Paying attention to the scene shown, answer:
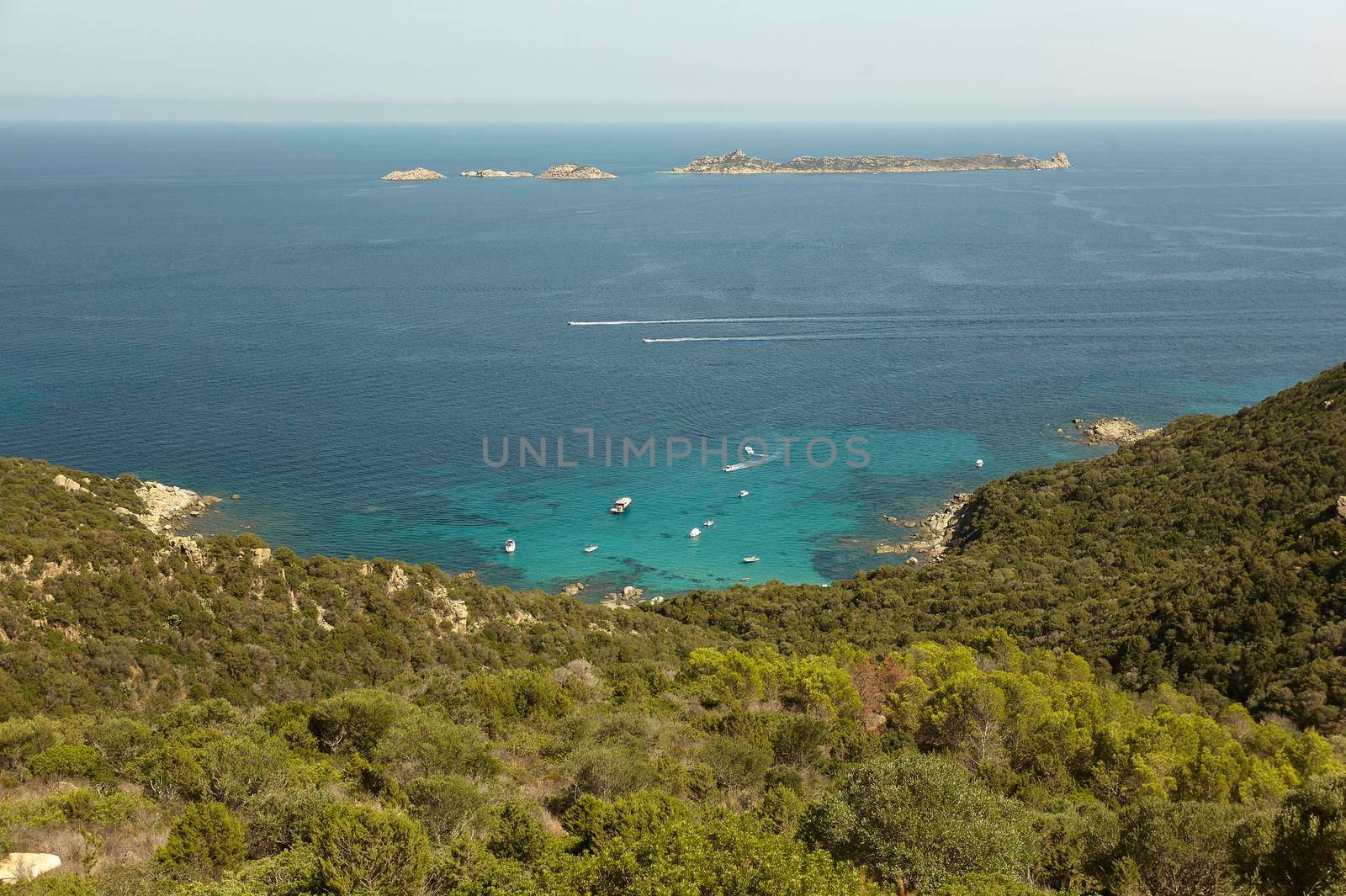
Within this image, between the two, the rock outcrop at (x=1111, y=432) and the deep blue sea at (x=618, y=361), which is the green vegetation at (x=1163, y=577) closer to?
the rock outcrop at (x=1111, y=432)

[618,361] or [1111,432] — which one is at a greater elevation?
[618,361]

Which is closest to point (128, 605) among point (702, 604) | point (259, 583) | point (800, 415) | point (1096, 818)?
point (259, 583)

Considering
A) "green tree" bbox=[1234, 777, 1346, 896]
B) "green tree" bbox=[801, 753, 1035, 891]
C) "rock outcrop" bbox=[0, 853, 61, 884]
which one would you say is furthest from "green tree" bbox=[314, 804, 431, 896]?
"green tree" bbox=[1234, 777, 1346, 896]

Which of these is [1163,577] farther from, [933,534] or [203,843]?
[203,843]

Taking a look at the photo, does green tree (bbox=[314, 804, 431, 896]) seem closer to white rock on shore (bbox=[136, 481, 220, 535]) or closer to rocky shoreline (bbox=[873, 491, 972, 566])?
rocky shoreline (bbox=[873, 491, 972, 566])

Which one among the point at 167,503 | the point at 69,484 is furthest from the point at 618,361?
the point at 69,484

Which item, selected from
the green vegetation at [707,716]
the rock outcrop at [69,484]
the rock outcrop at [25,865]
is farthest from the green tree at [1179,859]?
the rock outcrop at [69,484]
